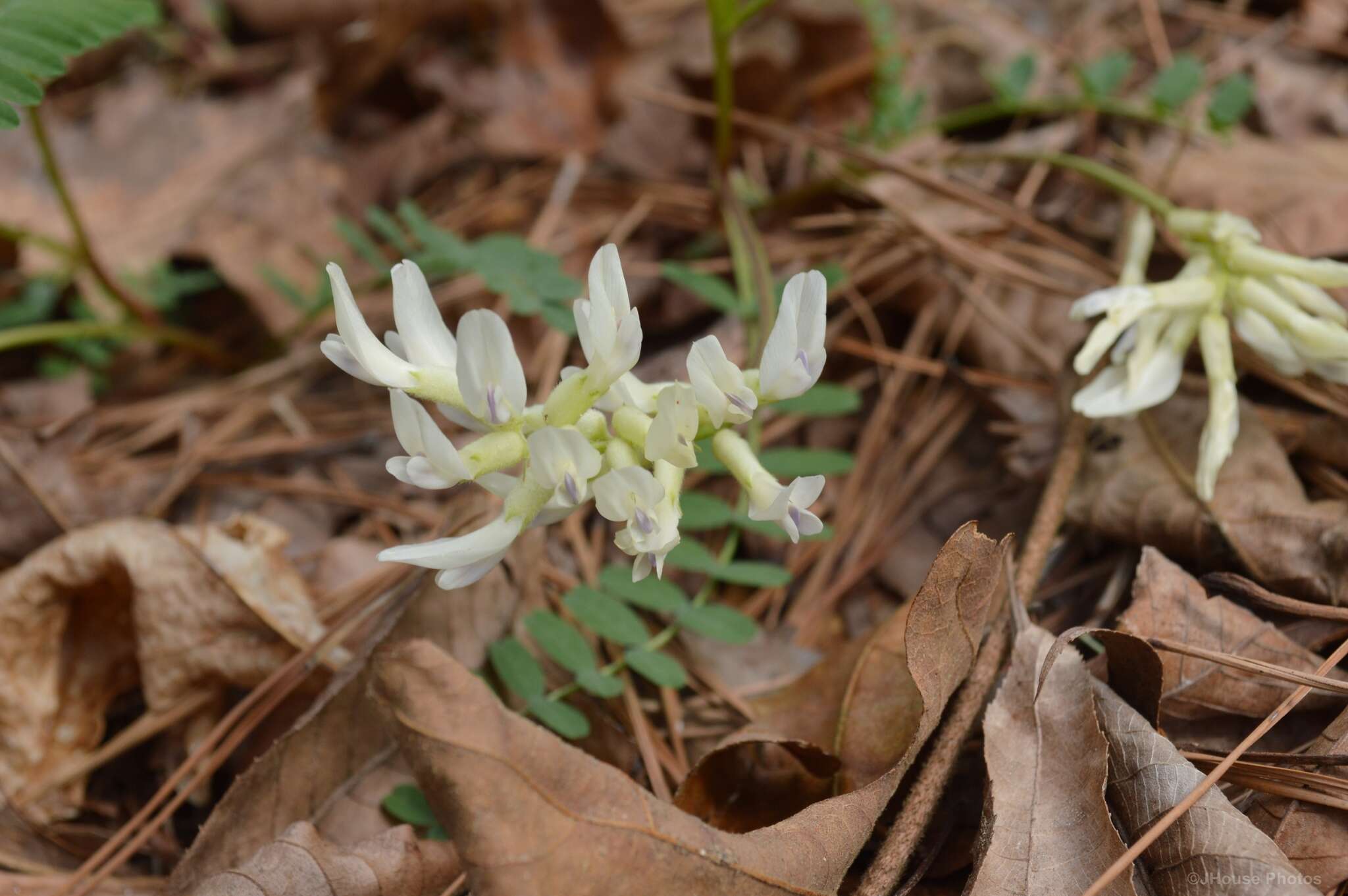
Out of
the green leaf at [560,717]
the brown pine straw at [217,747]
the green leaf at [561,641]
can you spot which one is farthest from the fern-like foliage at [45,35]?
the green leaf at [560,717]

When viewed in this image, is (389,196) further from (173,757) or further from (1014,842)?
(1014,842)

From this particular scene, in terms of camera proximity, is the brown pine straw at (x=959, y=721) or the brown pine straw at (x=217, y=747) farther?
the brown pine straw at (x=217, y=747)

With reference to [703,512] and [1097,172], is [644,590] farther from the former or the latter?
[1097,172]

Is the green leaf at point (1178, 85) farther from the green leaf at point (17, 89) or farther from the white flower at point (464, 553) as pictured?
the green leaf at point (17, 89)

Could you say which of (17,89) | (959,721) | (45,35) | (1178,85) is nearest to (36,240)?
(45,35)

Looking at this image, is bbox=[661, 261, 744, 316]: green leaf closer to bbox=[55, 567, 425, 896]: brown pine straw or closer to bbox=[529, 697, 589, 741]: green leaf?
bbox=[55, 567, 425, 896]: brown pine straw

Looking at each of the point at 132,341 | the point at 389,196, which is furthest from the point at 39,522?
the point at 389,196
